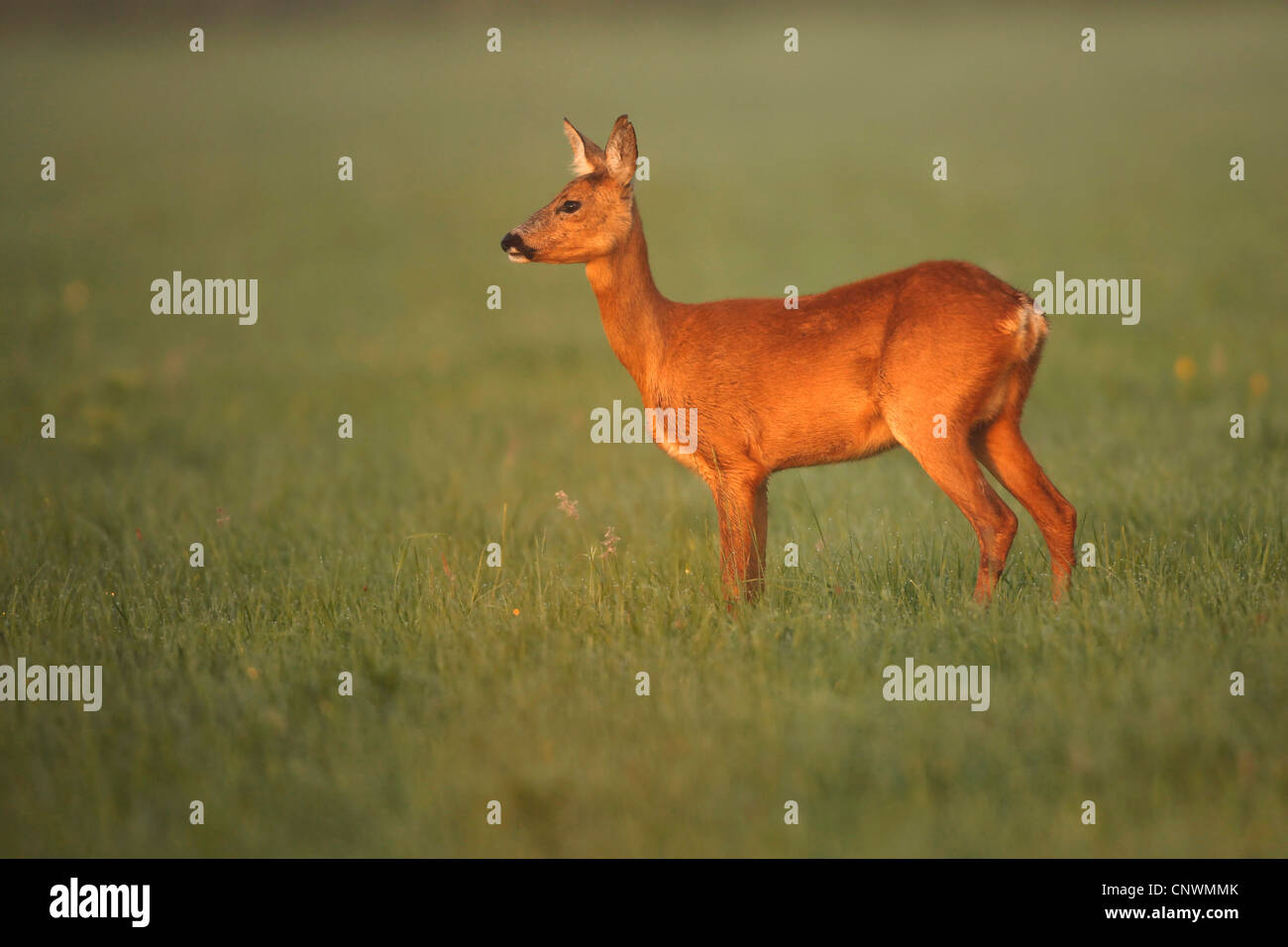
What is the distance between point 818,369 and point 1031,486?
124cm

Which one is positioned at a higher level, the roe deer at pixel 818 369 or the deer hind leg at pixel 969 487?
the roe deer at pixel 818 369

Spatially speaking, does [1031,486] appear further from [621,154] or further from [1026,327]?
[621,154]

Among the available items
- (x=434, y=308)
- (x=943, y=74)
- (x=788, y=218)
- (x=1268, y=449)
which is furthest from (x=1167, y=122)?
(x=1268, y=449)

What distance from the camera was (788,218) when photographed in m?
20.9

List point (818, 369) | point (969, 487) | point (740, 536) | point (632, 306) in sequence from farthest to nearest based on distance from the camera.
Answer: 1. point (632, 306)
2. point (740, 536)
3. point (818, 369)
4. point (969, 487)

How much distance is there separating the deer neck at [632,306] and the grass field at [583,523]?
110 centimetres

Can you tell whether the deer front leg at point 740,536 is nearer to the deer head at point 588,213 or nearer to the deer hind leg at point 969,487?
the deer hind leg at point 969,487

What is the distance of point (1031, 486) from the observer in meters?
6.43

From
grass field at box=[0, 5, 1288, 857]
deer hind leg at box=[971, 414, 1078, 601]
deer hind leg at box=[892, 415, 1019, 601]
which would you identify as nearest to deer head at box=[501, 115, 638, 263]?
grass field at box=[0, 5, 1288, 857]

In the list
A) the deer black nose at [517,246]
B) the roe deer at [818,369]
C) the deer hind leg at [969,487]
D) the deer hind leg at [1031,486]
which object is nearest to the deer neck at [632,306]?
the roe deer at [818,369]

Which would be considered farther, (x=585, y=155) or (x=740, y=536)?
(x=585, y=155)

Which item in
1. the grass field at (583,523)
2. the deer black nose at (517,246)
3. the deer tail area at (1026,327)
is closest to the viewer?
the grass field at (583,523)

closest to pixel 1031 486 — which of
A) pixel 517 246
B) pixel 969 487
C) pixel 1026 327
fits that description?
pixel 969 487

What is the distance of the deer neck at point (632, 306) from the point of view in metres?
6.89
